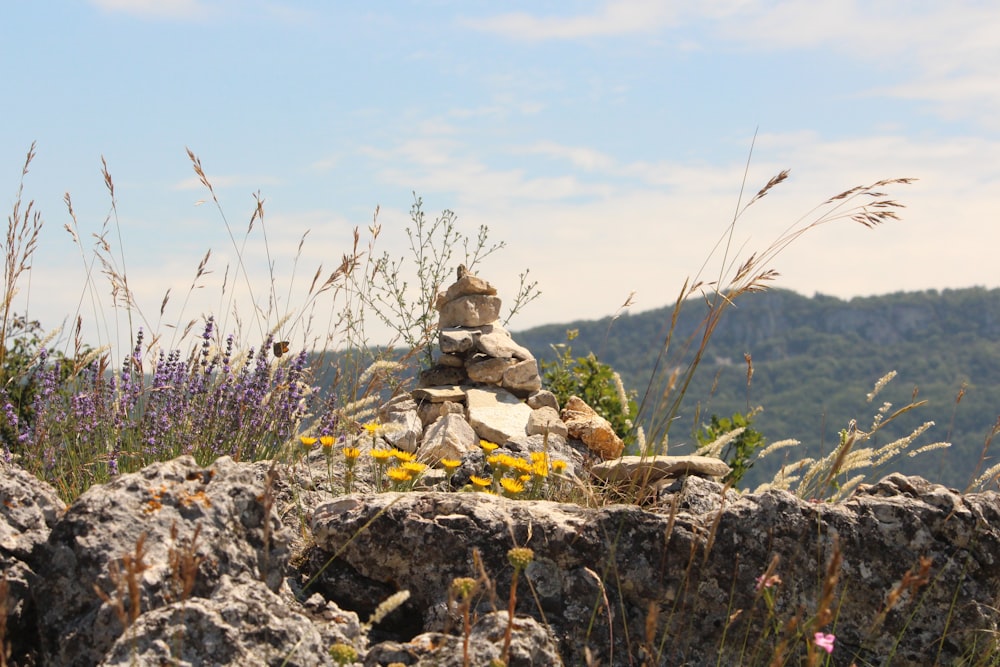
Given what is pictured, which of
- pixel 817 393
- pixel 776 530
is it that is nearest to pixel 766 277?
pixel 776 530

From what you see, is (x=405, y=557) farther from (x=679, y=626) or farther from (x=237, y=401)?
(x=237, y=401)

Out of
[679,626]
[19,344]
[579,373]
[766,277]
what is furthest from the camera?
[19,344]

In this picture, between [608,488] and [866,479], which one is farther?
[866,479]

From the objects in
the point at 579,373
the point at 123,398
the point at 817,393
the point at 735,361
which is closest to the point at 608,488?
the point at 123,398

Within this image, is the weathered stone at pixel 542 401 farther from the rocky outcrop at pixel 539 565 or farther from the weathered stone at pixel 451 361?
the rocky outcrop at pixel 539 565

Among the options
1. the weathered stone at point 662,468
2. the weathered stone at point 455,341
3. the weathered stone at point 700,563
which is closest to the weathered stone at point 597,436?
the weathered stone at point 455,341

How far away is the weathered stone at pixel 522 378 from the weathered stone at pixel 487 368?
0.06 meters

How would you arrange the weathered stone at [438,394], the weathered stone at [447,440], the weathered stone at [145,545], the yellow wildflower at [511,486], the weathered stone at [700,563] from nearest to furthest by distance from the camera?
1. the weathered stone at [145,545]
2. the weathered stone at [700,563]
3. the yellow wildflower at [511,486]
4. the weathered stone at [447,440]
5. the weathered stone at [438,394]

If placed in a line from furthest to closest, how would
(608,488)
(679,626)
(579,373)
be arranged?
(579,373) → (608,488) → (679,626)

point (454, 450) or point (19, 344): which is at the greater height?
point (19, 344)

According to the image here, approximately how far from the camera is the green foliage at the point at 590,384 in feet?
27.7

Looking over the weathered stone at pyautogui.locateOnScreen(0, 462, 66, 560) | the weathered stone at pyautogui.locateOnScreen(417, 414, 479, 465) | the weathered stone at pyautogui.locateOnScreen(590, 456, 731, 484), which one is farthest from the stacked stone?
the weathered stone at pyautogui.locateOnScreen(0, 462, 66, 560)

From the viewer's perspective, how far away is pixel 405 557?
3721mm

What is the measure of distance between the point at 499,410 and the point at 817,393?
448ft
